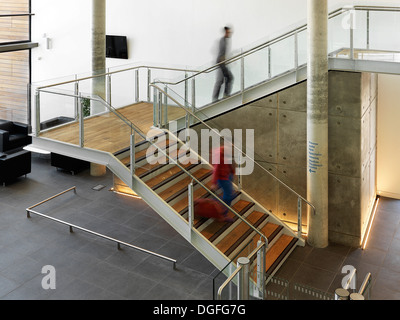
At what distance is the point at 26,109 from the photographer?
58.0ft

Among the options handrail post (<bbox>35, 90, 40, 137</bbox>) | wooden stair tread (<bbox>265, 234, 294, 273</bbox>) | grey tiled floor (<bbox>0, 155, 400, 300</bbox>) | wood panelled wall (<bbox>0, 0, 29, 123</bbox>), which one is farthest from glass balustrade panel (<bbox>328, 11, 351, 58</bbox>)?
wood panelled wall (<bbox>0, 0, 29, 123</bbox>)

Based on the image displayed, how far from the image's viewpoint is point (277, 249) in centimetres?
985

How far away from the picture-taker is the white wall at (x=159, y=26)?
13016 mm

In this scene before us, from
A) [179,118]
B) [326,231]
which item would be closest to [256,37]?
[179,118]

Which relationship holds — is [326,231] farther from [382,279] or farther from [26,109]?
[26,109]

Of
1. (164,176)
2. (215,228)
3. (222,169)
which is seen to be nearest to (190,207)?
(215,228)

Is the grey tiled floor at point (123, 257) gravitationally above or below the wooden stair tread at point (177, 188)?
below

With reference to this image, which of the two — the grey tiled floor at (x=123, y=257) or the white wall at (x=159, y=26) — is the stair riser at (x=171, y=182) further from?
the white wall at (x=159, y=26)

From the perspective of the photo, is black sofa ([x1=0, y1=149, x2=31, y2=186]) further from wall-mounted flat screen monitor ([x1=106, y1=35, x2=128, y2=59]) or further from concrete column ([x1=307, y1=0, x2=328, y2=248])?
concrete column ([x1=307, y1=0, x2=328, y2=248])

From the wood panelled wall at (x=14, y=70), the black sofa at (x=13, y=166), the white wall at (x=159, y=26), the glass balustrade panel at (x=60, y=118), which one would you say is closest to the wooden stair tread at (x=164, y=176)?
the glass balustrade panel at (x=60, y=118)

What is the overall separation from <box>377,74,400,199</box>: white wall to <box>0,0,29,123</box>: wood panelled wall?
1183cm

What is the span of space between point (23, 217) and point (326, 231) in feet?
22.6

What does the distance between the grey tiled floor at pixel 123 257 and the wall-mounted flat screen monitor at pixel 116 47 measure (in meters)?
4.97
